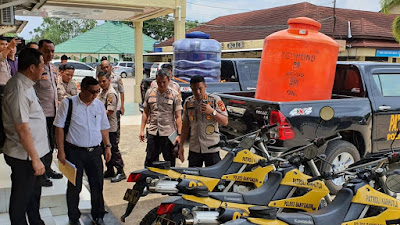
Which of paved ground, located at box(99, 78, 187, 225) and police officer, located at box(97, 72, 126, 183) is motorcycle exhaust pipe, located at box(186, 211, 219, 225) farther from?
police officer, located at box(97, 72, 126, 183)

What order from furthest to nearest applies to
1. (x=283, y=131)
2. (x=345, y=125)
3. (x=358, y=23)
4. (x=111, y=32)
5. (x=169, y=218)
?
1. (x=111, y=32)
2. (x=358, y=23)
3. (x=345, y=125)
4. (x=283, y=131)
5. (x=169, y=218)

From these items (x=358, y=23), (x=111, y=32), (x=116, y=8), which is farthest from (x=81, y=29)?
(x=116, y=8)

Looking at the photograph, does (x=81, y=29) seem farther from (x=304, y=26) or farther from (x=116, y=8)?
(x=304, y=26)

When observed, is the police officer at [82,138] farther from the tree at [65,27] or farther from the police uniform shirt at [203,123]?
the tree at [65,27]

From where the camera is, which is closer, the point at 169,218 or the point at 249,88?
the point at 169,218

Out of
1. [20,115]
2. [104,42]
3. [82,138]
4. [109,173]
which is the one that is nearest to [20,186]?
[20,115]

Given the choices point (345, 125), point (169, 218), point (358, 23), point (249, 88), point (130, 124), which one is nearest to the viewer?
point (169, 218)

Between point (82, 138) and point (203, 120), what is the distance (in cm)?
126

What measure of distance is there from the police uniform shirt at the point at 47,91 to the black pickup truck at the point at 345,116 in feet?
7.73

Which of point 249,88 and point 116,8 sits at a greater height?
point 116,8

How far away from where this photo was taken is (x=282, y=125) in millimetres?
4840

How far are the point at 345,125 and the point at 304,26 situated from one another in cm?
176

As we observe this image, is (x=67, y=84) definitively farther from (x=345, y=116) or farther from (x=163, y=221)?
(x=345, y=116)

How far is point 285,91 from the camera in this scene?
6074mm
